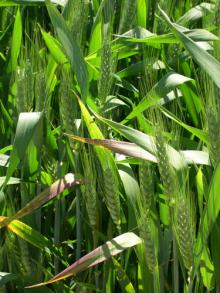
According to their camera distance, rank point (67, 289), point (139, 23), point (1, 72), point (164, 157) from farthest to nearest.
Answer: point (1, 72)
point (139, 23)
point (67, 289)
point (164, 157)

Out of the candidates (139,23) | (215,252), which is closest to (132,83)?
(139,23)

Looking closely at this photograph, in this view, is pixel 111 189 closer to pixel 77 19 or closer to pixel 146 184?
pixel 146 184

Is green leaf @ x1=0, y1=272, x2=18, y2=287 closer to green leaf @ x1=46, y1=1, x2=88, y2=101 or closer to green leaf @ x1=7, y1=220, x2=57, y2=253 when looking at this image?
green leaf @ x1=7, y1=220, x2=57, y2=253

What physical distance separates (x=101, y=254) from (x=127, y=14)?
71cm

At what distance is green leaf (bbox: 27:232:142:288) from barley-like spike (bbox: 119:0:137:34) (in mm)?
638

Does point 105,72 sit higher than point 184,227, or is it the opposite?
point 105,72

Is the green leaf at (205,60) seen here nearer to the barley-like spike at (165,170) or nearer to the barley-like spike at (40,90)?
the barley-like spike at (165,170)

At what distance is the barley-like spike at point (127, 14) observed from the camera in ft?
6.05

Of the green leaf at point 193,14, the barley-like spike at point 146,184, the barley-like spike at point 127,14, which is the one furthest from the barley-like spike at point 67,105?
the green leaf at point 193,14

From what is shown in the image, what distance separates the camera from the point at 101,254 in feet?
4.78

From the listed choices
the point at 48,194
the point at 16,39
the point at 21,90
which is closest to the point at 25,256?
the point at 48,194

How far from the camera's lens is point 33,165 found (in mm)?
1808

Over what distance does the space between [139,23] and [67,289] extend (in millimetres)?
752

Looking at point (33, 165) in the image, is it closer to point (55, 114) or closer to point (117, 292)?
point (55, 114)
